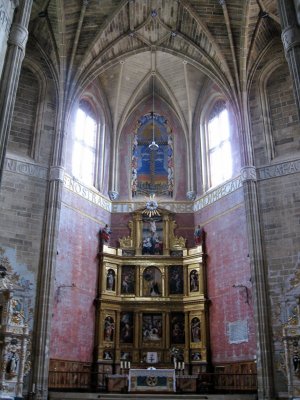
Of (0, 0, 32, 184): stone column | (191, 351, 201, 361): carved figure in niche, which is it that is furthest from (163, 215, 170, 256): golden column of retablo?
(0, 0, 32, 184): stone column

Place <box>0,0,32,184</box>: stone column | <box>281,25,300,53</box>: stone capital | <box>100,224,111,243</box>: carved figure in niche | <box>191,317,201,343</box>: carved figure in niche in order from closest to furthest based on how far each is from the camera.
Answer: <box>0,0,32,184</box>: stone column
<box>281,25,300,53</box>: stone capital
<box>191,317,201,343</box>: carved figure in niche
<box>100,224,111,243</box>: carved figure in niche

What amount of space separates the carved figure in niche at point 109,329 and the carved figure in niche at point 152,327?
54.2 inches

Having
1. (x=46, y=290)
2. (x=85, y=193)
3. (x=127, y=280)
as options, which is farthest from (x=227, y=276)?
(x=46, y=290)

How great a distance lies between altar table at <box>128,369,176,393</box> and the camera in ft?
57.9

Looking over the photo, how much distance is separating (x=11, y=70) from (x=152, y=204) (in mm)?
11239

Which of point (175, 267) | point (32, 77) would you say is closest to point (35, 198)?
point (32, 77)

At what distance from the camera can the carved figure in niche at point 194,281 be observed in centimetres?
2184

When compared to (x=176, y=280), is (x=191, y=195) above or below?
above

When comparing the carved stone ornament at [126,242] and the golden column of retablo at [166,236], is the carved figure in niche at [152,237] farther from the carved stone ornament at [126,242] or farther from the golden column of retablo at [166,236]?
the carved stone ornament at [126,242]

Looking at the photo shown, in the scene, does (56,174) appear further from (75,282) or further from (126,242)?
(126,242)

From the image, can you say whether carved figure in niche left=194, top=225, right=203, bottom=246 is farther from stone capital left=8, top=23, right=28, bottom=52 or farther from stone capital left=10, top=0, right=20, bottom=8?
stone capital left=10, top=0, right=20, bottom=8

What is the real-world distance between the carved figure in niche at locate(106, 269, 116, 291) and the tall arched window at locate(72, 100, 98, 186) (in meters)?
4.27

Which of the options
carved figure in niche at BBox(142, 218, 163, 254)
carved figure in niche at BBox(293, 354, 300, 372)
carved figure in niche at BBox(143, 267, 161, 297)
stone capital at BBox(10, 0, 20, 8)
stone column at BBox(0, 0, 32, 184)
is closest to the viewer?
stone column at BBox(0, 0, 32, 184)

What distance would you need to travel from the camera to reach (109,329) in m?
21.2
